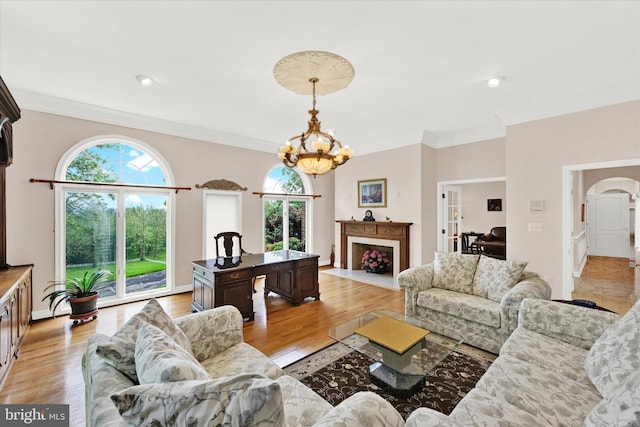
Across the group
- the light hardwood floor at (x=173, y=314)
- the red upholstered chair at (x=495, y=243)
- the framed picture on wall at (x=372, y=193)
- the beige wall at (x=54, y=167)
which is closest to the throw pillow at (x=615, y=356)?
the light hardwood floor at (x=173, y=314)

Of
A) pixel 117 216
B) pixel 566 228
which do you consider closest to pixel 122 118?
pixel 117 216

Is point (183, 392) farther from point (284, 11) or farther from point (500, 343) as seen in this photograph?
point (500, 343)

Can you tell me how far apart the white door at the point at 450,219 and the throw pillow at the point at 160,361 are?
5.24 meters

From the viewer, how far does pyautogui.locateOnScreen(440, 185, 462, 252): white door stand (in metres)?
5.49

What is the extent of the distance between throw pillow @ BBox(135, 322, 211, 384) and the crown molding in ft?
13.0

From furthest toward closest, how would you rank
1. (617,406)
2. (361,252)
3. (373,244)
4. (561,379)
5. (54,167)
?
(361,252) < (373,244) < (54,167) < (561,379) < (617,406)

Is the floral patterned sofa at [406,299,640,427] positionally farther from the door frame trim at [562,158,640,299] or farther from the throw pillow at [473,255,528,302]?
the door frame trim at [562,158,640,299]

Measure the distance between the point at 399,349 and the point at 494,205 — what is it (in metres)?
8.08

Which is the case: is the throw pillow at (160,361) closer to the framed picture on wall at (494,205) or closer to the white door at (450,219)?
the white door at (450,219)

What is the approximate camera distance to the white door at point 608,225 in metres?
7.49

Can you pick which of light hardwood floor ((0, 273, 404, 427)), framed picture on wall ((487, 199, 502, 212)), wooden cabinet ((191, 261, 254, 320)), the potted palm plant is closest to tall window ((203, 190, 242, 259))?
light hardwood floor ((0, 273, 404, 427))

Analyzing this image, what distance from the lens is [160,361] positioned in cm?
105

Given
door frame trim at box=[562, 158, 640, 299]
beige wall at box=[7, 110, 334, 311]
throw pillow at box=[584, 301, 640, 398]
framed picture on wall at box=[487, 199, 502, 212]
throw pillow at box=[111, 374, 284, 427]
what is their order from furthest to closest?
framed picture on wall at box=[487, 199, 502, 212] → door frame trim at box=[562, 158, 640, 299] → beige wall at box=[7, 110, 334, 311] → throw pillow at box=[584, 301, 640, 398] → throw pillow at box=[111, 374, 284, 427]

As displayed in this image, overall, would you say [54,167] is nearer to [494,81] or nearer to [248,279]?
[248,279]
